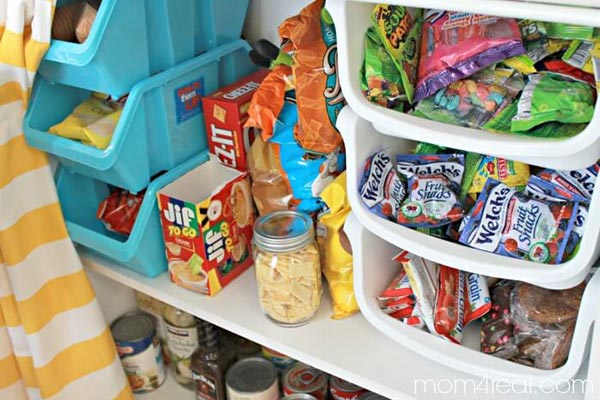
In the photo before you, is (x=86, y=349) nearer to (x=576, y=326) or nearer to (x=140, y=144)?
(x=140, y=144)

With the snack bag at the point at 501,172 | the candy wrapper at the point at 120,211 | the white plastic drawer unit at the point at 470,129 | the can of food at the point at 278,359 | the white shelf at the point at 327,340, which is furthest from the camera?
the can of food at the point at 278,359

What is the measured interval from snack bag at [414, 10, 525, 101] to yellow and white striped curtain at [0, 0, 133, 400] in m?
0.56

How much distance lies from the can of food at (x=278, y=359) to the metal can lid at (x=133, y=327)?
0.24 meters

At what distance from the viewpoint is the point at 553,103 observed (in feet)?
2.45

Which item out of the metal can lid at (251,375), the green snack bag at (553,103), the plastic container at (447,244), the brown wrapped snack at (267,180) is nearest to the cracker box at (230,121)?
the brown wrapped snack at (267,180)

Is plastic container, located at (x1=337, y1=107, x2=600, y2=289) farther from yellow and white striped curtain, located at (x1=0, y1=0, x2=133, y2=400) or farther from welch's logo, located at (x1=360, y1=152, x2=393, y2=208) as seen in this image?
yellow and white striped curtain, located at (x1=0, y1=0, x2=133, y2=400)

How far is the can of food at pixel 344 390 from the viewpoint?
4.17ft

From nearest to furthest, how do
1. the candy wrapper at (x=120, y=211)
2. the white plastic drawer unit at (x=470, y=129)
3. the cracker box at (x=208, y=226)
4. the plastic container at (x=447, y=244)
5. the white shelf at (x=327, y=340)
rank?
the white plastic drawer unit at (x=470, y=129)
the plastic container at (x=447, y=244)
the white shelf at (x=327, y=340)
the cracker box at (x=208, y=226)
the candy wrapper at (x=120, y=211)

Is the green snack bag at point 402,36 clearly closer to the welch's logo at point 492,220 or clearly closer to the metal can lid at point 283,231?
the welch's logo at point 492,220

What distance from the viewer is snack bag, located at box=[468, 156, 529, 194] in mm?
886

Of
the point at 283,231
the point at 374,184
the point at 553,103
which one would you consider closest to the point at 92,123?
the point at 283,231

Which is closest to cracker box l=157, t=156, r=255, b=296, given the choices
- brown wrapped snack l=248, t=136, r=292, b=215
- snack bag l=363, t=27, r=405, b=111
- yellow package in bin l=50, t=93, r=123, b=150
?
brown wrapped snack l=248, t=136, r=292, b=215

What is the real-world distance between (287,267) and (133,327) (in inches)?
20.7

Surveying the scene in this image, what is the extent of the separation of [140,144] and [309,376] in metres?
0.55
